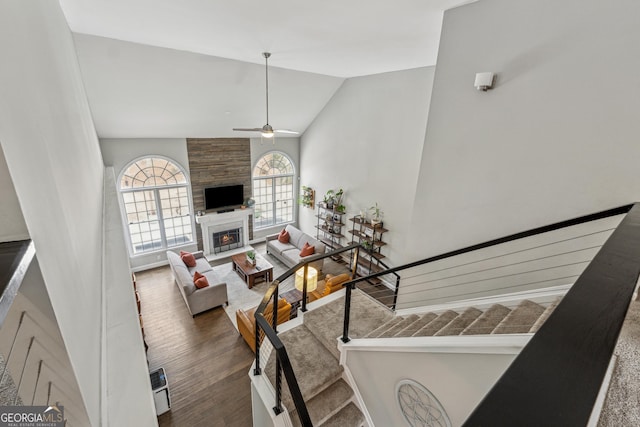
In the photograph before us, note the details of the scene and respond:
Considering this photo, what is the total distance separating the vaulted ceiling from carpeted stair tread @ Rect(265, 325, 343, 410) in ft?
11.1

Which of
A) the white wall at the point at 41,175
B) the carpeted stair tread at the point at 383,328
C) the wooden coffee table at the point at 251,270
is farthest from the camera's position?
the wooden coffee table at the point at 251,270

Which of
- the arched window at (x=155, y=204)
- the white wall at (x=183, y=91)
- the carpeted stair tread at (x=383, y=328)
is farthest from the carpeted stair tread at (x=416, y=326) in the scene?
the arched window at (x=155, y=204)

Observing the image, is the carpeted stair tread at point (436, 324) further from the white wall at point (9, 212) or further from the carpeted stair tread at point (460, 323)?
the white wall at point (9, 212)

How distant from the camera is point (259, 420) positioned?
2.89 metres

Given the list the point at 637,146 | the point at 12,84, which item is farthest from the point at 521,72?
the point at 12,84

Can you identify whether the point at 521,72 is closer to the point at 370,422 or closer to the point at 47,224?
the point at 47,224

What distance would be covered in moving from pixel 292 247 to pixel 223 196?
2611 millimetres

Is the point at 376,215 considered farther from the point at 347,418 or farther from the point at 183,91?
the point at 183,91

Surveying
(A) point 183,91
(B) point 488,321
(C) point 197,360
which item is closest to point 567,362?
(B) point 488,321

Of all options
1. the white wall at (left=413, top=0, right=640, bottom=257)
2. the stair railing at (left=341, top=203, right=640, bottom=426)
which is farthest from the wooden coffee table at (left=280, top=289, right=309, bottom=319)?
the stair railing at (left=341, top=203, right=640, bottom=426)

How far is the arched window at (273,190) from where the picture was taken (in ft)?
30.4

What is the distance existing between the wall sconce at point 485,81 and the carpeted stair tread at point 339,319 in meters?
2.54

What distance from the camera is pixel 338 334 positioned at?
10.1 ft

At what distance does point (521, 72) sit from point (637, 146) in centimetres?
89
